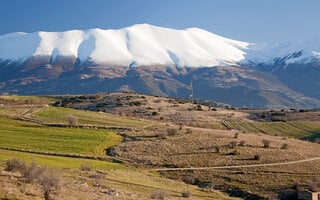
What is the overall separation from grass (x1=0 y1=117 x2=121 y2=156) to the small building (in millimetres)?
26678

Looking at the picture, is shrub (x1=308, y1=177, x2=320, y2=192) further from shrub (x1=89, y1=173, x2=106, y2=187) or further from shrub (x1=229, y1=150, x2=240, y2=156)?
shrub (x1=89, y1=173, x2=106, y2=187)

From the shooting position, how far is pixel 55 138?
253ft

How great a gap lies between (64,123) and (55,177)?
60.1m

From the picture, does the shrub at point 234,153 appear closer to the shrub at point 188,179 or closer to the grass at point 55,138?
the shrub at point 188,179

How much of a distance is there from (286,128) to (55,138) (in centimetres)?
6677

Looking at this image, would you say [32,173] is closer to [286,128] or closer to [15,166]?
[15,166]

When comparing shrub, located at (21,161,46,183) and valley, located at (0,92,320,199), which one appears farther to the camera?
valley, located at (0,92,320,199)

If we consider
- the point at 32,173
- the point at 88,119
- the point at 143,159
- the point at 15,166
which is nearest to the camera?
the point at 32,173

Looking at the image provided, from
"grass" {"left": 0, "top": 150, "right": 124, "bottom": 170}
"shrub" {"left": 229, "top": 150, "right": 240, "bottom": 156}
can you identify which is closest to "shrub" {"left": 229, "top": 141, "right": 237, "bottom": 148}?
"shrub" {"left": 229, "top": 150, "right": 240, "bottom": 156}

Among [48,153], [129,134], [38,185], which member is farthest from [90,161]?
[38,185]

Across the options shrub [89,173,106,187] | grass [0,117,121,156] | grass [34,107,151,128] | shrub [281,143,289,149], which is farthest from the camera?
grass [34,107,151,128]

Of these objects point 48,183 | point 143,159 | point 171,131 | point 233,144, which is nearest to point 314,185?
point 233,144

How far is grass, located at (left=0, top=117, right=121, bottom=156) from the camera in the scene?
70062 millimetres

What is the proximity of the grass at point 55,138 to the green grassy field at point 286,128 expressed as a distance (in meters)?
46.3
